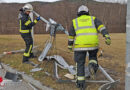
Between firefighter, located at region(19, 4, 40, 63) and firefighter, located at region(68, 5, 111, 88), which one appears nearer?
firefighter, located at region(68, 5, 111, 88)

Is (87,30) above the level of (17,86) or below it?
above

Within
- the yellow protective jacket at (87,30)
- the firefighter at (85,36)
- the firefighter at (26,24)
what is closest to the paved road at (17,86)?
the firefighter at (85,36)

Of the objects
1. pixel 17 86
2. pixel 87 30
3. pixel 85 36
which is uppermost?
pixel 87 30

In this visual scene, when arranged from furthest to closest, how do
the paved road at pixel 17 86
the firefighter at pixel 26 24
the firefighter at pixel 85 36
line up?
the firefighter at pixel 26 24 < the paved road at pixel 17 86 < the firefighter at pixel 85 36

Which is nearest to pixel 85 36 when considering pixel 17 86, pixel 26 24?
pixel 17 86

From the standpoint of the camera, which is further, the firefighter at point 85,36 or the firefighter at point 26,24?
the firefighter at point 26,24

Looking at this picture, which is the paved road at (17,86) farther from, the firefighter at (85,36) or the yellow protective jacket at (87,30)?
the yellow protective jacket at (87,30)

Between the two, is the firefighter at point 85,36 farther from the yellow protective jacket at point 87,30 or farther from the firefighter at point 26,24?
the firefighter at point 26,24

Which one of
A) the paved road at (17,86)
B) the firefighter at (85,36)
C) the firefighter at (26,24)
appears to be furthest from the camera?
the firefighter at (26,24)

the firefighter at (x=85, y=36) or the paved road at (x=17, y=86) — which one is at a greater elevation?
the firefighter at (x=85, y=36)

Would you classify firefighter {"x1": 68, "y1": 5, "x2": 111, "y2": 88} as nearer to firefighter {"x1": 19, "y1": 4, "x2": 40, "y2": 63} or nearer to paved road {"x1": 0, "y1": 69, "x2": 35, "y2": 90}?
paved road {"x1": 0, "y1": 69, "x2": 35, "y2": 90}

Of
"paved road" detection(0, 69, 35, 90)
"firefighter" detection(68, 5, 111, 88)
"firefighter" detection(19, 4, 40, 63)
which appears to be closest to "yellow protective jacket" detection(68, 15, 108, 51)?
"firefighter" detection(68, 5, 111, 88)

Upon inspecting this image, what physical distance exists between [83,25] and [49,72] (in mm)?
1945

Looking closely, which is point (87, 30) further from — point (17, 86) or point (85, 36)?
point (17, 86)
